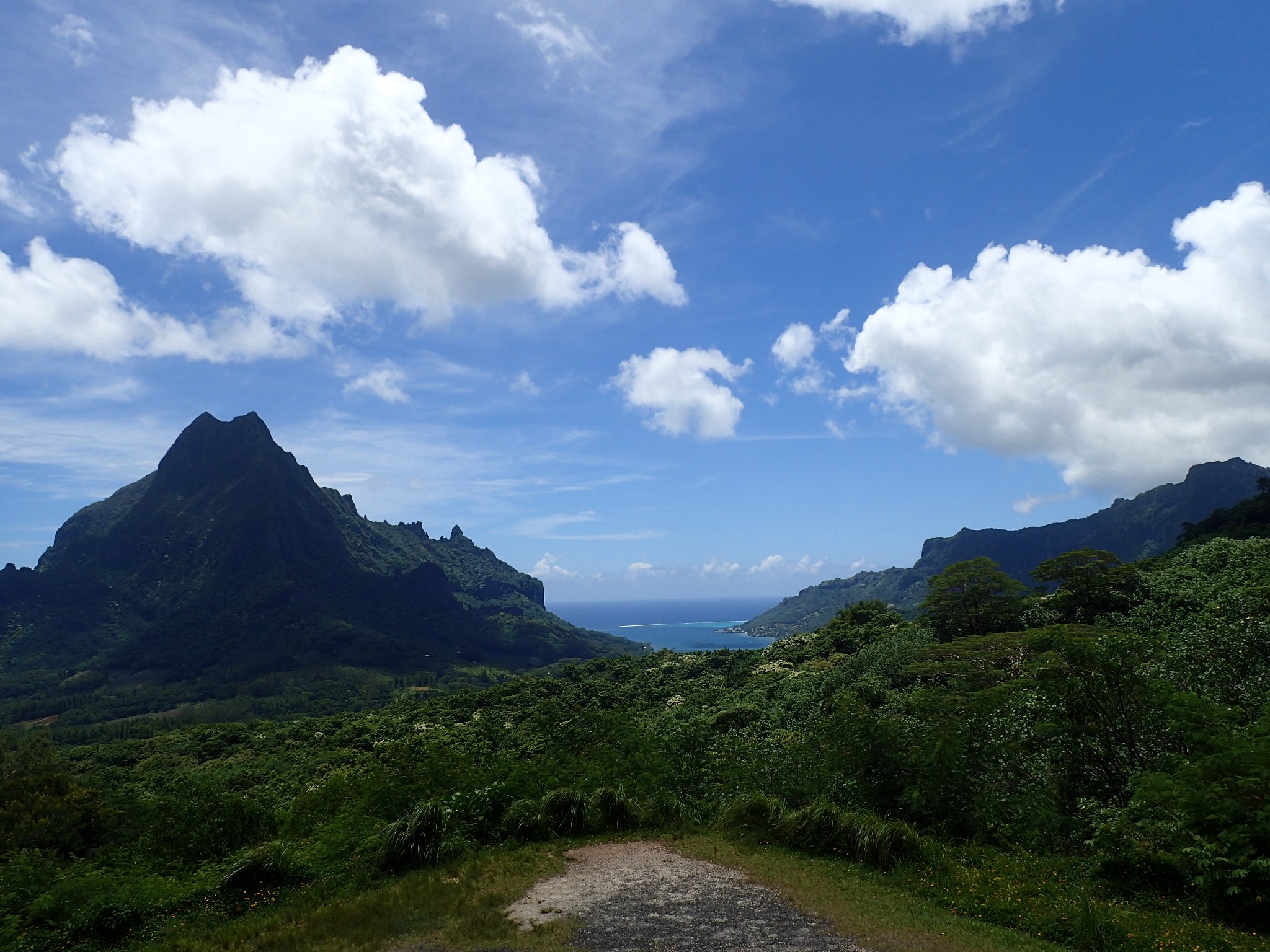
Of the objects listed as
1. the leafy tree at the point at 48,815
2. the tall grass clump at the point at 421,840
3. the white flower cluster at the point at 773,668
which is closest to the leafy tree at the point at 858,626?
the white flower cluster at the point at 773,668

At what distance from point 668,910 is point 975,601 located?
43399 mm

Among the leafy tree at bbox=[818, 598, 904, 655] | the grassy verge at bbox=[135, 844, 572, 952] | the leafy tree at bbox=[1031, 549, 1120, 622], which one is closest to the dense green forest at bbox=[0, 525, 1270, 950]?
the grassy verge at bbox=[135, 844, 572, 952]

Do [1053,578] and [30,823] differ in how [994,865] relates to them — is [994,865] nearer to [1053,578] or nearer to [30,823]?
[30,823]

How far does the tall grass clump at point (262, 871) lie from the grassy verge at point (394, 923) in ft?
2.91

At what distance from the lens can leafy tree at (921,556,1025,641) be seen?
4431 cm

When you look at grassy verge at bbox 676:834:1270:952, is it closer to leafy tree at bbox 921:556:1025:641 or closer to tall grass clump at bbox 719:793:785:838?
tall grass clump at bbox 719:793:785:838

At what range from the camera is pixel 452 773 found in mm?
14469

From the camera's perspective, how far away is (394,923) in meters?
9.11

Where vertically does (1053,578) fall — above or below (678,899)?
above

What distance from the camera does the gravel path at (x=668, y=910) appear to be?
8.34 m

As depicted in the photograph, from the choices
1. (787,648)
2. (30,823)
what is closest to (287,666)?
(787,648)

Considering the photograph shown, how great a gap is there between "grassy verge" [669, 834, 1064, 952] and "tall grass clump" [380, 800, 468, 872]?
14.3 feet

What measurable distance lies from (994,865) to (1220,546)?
40226 mm

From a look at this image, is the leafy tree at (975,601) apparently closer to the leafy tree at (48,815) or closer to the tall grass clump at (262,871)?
the tall grass clump at (262,871)
